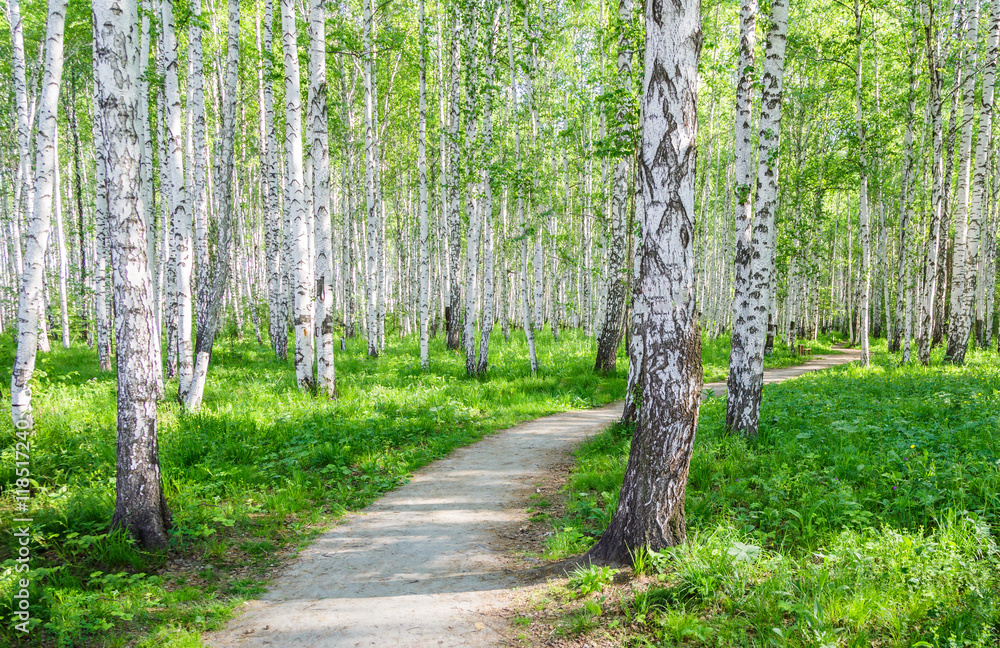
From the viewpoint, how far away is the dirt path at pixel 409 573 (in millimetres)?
3566

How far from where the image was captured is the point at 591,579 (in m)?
3.82

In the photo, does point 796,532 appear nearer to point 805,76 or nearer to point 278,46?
point 278,46

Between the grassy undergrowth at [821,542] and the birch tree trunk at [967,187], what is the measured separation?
7.86 metres

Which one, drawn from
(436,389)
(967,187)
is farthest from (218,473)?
(967,187)

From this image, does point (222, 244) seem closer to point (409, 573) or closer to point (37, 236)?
point (37, 236)

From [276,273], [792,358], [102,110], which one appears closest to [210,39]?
[276,273]

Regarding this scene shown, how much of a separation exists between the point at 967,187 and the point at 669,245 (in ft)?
47.7

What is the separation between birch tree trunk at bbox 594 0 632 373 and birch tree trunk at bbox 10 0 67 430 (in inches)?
317

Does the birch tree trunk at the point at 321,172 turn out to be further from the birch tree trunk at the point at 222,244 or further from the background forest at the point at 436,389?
the birch tree trunk at the point at 222,244

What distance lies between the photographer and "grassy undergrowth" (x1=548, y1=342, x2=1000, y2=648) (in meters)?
3.15

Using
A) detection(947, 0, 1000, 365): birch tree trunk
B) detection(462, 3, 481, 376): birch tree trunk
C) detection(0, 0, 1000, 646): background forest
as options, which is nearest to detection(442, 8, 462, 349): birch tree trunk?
detection(0, 0, 1000, 646): background forest

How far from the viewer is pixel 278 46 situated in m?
17.6

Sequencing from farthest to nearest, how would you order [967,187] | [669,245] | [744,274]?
[967,187], [744,274], [669,245]

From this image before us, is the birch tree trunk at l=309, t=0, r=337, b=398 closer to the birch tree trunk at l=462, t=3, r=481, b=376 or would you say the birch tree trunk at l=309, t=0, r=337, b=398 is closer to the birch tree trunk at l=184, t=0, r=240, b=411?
the birch tree trunk at l=184, t=0, r=240, b=411
